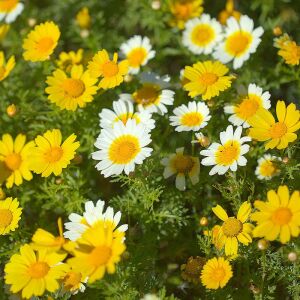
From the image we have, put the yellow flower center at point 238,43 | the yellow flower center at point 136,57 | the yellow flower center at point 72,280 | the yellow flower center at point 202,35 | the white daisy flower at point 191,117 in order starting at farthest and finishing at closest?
the yellow flower center at point 202,35 → the yellow flower center at point 136,57 → the yellow flower center at point 238,43 → the white daisy flower at point 191,117 → the yellow flower center at point 72,280

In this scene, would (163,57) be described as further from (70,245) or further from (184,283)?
(70,245)

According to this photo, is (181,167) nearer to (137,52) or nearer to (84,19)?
(137,52)

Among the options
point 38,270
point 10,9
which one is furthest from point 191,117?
point 10,9

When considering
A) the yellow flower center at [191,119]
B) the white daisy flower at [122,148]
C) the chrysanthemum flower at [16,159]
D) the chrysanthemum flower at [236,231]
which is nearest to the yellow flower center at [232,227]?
the chrysanthemum flower at [236,231]

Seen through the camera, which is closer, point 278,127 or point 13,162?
point 278,127

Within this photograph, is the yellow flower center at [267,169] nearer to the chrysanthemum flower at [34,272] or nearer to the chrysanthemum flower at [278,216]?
the chrysanthemum flower at [278,216]

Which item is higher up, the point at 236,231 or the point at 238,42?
the point at 238,42

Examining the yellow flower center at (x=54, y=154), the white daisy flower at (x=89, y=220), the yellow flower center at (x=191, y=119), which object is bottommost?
the white daisy flower at (x=89, y=220)
